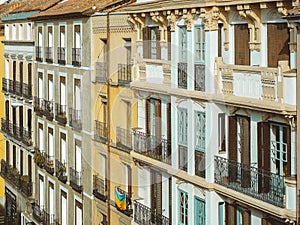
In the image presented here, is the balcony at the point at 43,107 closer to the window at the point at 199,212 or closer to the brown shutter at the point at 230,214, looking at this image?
the window at the point at 199,212

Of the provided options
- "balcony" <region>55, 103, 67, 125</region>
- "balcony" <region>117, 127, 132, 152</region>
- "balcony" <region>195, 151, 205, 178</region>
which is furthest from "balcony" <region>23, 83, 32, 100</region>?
"balcony" <region>195, 151, 205, 178</region>

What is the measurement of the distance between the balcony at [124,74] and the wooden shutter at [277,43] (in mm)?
10378

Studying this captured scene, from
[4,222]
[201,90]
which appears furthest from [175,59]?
[4,222]

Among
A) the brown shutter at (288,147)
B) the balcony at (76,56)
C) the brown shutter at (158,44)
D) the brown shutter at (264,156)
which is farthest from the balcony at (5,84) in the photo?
the brown shutter at (288,147)

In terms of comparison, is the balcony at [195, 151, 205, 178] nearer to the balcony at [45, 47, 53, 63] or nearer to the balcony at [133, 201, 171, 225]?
the balcony at [133, 201, 171, 225]

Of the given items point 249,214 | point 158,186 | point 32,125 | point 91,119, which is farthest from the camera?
point 32,125

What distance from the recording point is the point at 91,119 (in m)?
36.9

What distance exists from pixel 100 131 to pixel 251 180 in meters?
13.1

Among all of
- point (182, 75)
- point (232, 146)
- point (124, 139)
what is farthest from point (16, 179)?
point (232, 146)

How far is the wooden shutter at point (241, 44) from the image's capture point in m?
24.3

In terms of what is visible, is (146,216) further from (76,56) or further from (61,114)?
(61,114)

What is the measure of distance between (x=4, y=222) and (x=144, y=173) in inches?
1048

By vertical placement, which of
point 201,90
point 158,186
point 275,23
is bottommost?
point 158,186

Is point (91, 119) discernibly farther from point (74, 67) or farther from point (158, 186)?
point (158, 186)
